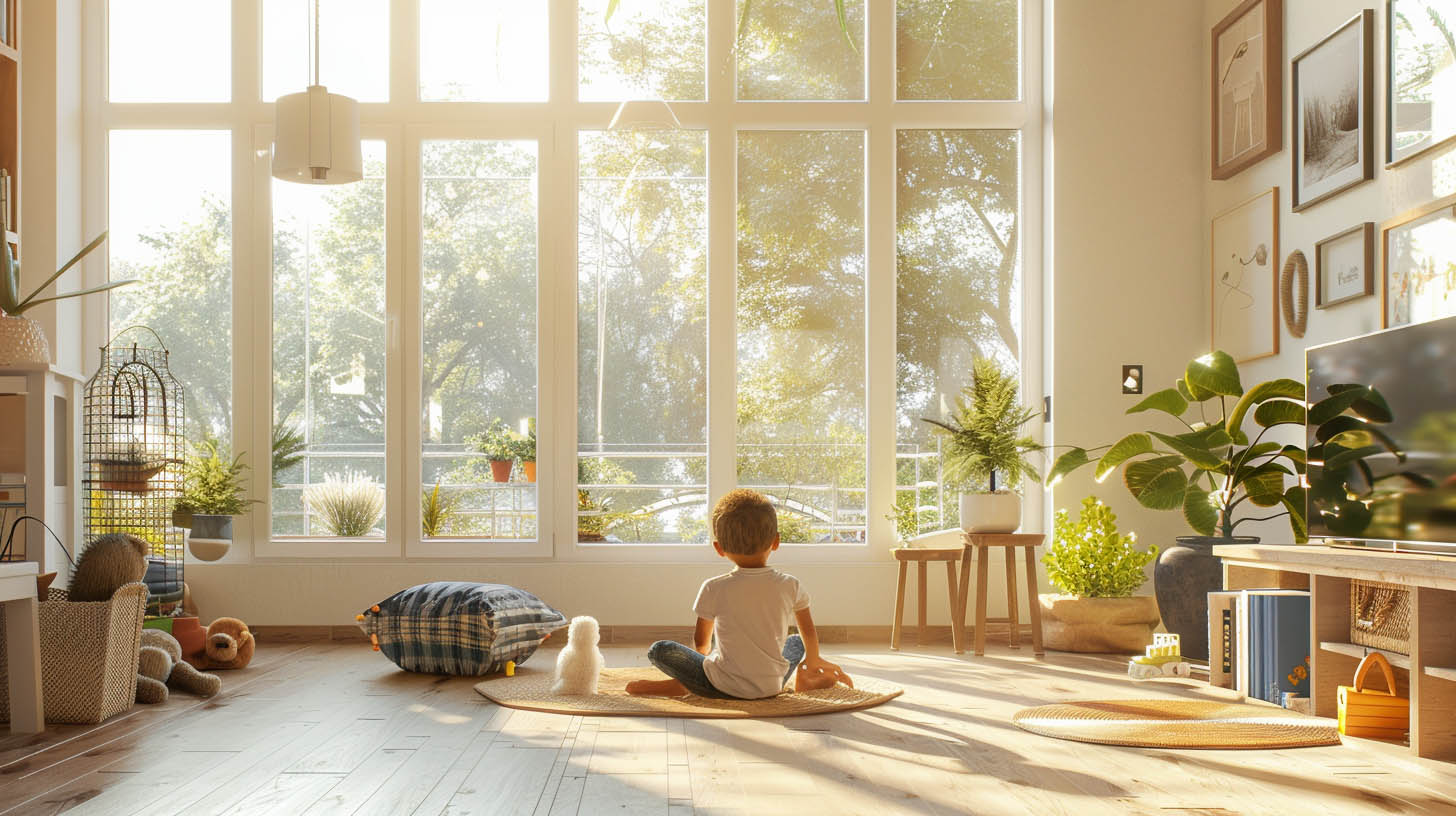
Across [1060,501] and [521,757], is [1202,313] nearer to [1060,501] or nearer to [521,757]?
[1060,501]

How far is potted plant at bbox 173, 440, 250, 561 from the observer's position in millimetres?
5133

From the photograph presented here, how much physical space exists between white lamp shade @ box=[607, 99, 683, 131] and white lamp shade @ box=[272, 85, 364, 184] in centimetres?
136

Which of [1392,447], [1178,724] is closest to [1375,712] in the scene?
[1178,724]

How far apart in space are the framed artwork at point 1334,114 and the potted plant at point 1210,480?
0.72 meters

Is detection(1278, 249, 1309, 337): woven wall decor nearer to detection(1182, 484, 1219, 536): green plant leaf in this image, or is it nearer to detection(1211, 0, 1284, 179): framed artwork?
detection(1211, 0, 1284, 179): framed artwork

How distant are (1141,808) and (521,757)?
1.36m

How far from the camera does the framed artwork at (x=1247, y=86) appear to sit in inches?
189

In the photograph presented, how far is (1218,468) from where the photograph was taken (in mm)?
4555


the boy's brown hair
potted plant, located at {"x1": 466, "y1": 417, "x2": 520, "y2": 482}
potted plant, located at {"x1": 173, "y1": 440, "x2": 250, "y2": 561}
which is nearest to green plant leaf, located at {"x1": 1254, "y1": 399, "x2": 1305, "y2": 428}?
the boy's brown hair

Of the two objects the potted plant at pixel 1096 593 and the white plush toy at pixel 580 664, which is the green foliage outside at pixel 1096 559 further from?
the white plush toy at pixel 580 664

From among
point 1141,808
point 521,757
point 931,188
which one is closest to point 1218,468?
point 931,188

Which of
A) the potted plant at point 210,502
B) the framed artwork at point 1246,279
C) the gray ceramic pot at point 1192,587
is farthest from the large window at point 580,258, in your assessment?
the gray ceramic pot at point 1192,587

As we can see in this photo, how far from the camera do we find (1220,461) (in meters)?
4.57

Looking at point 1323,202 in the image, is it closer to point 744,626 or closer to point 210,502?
point 744,626
